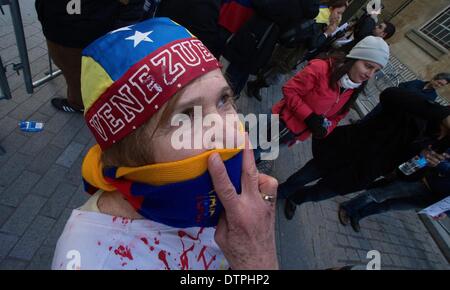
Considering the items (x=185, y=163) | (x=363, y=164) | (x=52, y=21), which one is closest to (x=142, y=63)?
(x=185, y=163)

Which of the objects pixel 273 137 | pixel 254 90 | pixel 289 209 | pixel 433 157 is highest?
pixel 433 157

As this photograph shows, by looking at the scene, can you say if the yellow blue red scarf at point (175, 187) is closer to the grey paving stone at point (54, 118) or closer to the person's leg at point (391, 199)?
the grey paving stone at point (54, 118)

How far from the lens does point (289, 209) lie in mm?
3270

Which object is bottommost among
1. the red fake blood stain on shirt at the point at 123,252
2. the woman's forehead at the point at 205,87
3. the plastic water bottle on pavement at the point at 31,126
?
the plastic water bottle on pavement at the point at 31,126

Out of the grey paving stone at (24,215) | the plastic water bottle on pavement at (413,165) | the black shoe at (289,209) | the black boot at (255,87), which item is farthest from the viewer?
the black boot at (255,87)

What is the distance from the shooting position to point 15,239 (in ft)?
7.16

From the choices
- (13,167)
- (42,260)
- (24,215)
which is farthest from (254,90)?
(42,260)

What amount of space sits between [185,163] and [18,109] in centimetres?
311

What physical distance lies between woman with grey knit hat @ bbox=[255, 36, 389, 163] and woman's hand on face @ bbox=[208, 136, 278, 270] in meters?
1.52

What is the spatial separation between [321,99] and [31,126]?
302 cm

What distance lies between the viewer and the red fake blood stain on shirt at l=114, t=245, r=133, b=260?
0.96 m

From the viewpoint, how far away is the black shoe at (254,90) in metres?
4.87

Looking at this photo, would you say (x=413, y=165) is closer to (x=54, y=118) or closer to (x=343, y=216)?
(x=343, y=216)

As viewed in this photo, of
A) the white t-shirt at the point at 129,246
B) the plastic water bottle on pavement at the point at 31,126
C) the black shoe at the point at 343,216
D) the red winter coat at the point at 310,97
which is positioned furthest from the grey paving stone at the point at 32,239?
the black shoe at the point at 343,216
